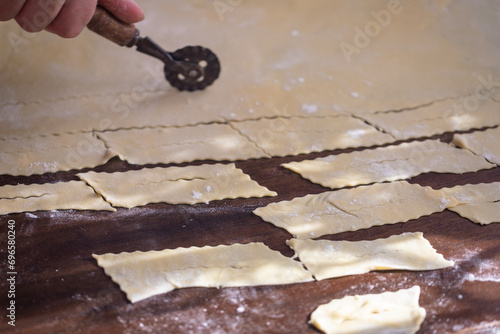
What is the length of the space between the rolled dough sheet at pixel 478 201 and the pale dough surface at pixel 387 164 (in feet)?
0.49

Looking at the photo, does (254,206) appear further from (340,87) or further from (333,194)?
(340,87)

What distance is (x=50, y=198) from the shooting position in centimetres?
201

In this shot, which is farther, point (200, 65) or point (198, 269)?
point (200, 65)

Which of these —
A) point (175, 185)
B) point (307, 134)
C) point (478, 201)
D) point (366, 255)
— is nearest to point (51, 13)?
point (175, 185)

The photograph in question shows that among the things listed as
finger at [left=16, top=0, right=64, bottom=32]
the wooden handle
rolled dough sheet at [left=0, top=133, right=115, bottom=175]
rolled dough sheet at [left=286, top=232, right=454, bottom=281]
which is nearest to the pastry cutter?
the wooden handle

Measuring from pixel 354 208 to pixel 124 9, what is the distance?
1175mm

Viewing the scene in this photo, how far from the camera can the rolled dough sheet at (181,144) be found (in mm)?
2330

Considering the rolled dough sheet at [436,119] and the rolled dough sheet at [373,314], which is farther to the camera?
the rolled dough sheet at [436,119]

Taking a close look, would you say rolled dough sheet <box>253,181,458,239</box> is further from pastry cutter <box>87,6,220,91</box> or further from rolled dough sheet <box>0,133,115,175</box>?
pastry cutter <box>87,6,220,91</box>

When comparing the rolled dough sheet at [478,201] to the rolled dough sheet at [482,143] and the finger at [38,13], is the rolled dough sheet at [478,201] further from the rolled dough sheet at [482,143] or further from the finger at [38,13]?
the finger at [38,13]

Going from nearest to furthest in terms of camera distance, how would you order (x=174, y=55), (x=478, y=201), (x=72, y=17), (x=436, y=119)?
(x=72, y=17)
(x=478, y=201)
(x=174, y=55)
(x=436, y=119)

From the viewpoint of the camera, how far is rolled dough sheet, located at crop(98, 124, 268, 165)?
233 cm

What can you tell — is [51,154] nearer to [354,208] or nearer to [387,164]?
[354,208]

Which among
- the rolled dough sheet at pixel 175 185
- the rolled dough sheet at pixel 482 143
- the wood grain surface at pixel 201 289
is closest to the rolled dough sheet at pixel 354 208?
the wood grain surface at pixel 201 289
